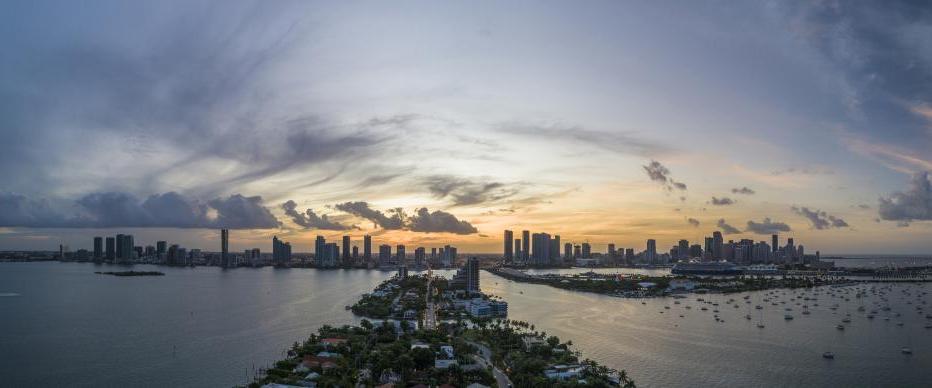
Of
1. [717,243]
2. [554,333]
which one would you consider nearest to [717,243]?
[717,243]

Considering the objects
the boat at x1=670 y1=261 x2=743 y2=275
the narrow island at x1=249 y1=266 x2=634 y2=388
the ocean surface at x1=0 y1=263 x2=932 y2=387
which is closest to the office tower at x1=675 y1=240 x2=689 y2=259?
the boat at x1=670 y1=261 x2=743 y2=275

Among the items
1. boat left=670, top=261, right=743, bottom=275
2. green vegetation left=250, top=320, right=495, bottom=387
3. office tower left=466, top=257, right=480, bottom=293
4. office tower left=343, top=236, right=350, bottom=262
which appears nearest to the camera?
green vegetation left=250, top=320, right=495, bottom=387

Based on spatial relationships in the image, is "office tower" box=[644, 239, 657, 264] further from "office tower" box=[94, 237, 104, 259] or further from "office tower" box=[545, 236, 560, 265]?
"office tower" box=[94, 237, 104, 259]

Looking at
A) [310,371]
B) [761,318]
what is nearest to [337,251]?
[761,318]

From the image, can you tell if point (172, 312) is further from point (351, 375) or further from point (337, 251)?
point (337, 251)

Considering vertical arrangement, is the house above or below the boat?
above

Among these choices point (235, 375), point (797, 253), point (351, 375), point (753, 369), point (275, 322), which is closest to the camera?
point (351, 375)

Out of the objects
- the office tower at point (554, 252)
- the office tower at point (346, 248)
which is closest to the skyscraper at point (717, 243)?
the office tower at point (554, 252)
